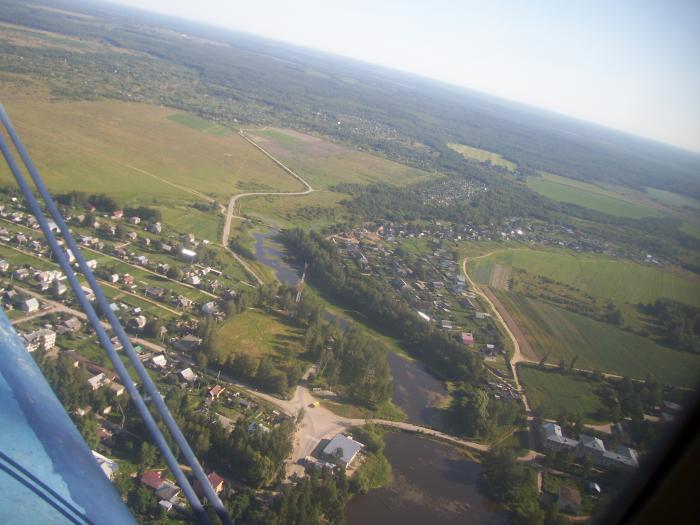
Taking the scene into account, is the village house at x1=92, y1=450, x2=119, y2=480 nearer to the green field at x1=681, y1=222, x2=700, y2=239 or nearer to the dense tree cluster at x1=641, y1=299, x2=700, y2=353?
the dense tree cluster at x1=641, y1=299, x2=700, y2=353

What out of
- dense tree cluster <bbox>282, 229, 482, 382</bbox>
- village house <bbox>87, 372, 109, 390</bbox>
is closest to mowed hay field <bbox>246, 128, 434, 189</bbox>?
dense tree cluster <bbox>282, 229, 482, 382</bbox>

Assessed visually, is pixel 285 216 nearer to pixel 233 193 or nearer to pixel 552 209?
pixel 233 193

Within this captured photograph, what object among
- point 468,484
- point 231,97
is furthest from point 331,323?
point 231,97

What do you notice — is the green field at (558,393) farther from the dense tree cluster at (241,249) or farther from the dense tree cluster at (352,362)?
the dense tree cluster at (241,249)

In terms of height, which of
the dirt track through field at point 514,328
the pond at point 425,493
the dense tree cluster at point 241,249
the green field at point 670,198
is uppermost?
the green field at point 670,198

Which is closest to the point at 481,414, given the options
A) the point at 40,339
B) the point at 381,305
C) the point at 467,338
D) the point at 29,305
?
the point at 467,338

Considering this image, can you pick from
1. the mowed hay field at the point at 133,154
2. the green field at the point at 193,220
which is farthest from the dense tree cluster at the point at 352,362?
the mowed hay field at the point at 133,154
